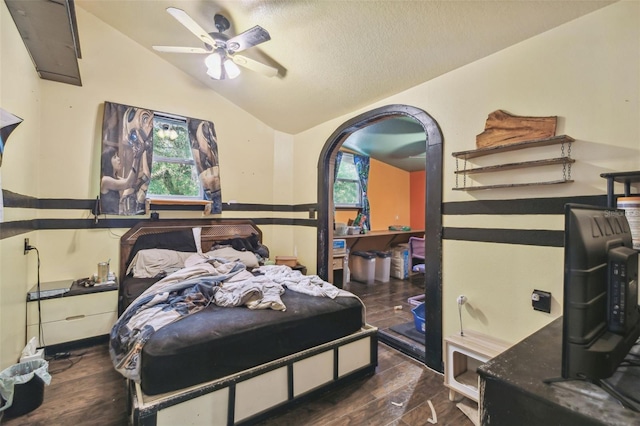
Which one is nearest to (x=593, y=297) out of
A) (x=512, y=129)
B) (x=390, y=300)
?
(x=512, y=129)

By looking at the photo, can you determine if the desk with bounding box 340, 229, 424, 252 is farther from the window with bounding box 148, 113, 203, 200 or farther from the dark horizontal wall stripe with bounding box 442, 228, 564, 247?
the dark horizontal wall stripe with bounding box 442, 228, 564, 247

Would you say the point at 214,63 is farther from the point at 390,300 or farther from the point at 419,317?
the point at 390,300

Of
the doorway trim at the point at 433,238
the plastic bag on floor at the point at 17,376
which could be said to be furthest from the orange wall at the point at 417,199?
the plastic bag on floor at the point at 17,376

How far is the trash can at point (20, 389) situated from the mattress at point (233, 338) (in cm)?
103

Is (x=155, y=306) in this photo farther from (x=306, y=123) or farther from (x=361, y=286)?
(x=361, y=286)

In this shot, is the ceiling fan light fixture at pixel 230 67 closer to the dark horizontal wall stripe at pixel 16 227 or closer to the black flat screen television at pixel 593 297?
the dark horizontal wall stripe at pixel 16 227

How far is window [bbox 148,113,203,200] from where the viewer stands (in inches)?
139

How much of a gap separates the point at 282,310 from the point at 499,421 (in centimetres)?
145

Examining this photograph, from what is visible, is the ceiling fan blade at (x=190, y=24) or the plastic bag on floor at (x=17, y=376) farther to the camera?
the ceiling fan blade at (x=190, y=24)

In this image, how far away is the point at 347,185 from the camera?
5.64 meters

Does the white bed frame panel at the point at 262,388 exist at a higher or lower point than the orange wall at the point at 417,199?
lower

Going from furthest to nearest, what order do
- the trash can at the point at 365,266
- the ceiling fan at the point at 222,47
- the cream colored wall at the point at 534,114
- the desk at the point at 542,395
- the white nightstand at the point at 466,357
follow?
the trash can at the point at 365,266, the ceiling fan at the point at 222,47, the white nightstand at the point at 466,357, the cream colored wall at the point at 534,114, the desk at the point at 542,395

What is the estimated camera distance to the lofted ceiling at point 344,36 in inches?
73.7

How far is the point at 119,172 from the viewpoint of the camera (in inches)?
123
